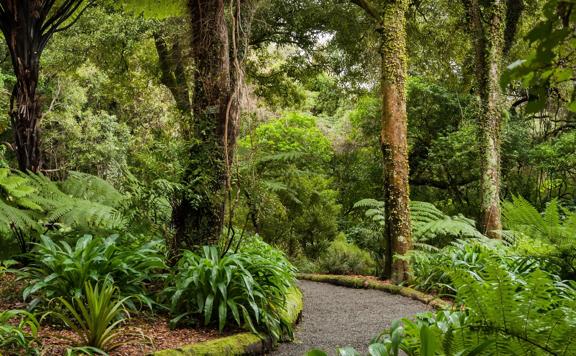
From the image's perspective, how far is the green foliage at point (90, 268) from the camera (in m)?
3.19

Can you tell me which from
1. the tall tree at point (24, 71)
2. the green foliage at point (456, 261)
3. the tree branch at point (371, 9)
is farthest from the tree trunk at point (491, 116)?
the tall tree at point (24, 71)

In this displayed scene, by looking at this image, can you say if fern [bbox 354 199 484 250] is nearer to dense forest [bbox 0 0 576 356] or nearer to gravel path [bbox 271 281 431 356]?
dense forest [bbox 0 0 576 356]

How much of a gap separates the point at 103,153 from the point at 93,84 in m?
2.53

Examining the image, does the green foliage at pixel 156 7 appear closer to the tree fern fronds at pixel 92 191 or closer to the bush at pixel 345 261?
the tree fern fronds at pixel 92 191

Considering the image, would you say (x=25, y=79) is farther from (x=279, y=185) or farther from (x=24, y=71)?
(x=279, y=185)

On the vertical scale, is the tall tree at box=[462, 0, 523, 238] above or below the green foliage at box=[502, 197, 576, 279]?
above

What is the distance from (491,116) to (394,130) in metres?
1.95

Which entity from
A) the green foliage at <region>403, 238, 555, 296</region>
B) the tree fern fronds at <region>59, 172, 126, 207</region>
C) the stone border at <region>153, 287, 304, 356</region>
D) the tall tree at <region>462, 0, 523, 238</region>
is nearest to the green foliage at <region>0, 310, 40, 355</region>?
the stone border at <region>153, 287, 304, 356</region>

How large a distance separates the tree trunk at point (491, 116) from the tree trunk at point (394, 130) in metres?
1.55

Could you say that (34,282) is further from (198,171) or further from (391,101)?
(391,101)

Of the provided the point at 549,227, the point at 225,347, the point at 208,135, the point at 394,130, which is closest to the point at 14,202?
the point at 208,135

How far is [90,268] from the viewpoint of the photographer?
329cm

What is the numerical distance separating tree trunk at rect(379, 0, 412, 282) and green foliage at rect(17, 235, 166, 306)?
380 centimetres

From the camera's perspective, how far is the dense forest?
8.34 ft
